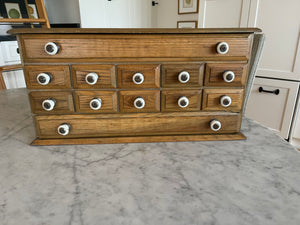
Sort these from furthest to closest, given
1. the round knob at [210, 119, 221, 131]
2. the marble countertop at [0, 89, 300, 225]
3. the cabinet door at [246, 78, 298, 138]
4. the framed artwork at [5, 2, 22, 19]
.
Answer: the framed artwork at [5, 2, 22, 19] → the cabinet door at [246, 78, 298, 138] → the round knob at [210, 119, 221, 131] → the marble countertop at [0, 89, 300, 225]

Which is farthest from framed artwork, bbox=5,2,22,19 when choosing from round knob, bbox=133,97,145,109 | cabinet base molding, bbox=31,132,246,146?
round knob, bbox=133,97,145,109

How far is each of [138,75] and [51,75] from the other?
278mm

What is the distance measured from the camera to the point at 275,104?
2092 millimetres

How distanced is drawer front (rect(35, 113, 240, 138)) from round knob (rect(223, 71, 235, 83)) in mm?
131

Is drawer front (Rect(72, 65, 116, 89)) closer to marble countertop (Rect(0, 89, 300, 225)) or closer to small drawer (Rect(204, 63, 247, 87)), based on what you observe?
marble countertop (Rect(0, 89, 300, 225))

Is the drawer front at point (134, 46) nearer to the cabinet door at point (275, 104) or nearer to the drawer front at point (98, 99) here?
the drawer front at point (98, 99)

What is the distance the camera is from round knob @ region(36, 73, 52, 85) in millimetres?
711

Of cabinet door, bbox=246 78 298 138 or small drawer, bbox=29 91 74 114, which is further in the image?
cabinet door, bbox=246 78 298 138

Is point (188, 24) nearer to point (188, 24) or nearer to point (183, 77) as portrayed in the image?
point (188, 24)

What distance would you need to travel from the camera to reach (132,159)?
67 centimetres

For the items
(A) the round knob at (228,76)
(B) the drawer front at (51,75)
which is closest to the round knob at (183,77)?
(A) the round knob at (228,76)

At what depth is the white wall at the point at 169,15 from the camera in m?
3.36

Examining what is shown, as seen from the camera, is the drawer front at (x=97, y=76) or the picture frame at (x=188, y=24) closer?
the drawer front at (x=97, y=76)

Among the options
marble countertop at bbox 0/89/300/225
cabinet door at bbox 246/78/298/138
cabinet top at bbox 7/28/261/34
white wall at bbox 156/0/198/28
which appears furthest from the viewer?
white wall at bbox 156/0/198/28
